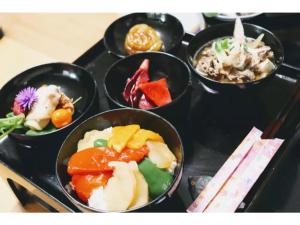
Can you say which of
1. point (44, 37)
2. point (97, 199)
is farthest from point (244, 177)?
point (44, 37)

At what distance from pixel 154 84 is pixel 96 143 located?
32 centimetres

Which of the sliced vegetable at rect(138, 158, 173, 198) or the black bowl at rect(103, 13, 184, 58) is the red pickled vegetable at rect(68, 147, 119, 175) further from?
the black bowl at rect(103, 13, 184, 58)

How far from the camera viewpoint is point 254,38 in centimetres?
145

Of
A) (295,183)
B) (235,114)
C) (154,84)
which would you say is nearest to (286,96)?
(235,114)

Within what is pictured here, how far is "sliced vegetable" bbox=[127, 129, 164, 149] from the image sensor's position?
3.63 feet

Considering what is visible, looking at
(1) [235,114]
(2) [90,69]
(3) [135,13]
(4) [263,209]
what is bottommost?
(4) [263,209]

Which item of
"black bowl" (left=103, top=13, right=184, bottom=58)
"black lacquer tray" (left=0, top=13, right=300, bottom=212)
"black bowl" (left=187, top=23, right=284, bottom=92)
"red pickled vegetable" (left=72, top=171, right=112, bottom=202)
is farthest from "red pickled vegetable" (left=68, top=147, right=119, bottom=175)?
"black bowl" (left=103, top=13, right=184, bottom=58)

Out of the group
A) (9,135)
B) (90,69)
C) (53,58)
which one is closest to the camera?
(9,135)

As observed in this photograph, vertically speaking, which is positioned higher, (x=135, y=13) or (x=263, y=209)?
(x=135, y=13)

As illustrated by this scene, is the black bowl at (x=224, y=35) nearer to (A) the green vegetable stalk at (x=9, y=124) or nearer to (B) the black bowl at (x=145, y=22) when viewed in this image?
(B) the black bowl at (x=145, y=22)

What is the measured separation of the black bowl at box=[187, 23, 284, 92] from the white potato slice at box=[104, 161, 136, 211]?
0.44 meters

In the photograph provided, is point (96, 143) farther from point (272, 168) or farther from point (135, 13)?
point (135, 13)

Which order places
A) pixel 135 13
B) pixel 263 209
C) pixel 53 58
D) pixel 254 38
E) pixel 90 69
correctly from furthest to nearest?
pixel 53 58 < pixel 135 13 < pixel 90 69 < pixel 254 38 < pixel 263 209

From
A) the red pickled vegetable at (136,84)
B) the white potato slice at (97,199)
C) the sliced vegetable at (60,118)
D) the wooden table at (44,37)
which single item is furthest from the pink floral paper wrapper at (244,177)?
the wooden table at (44,37)
